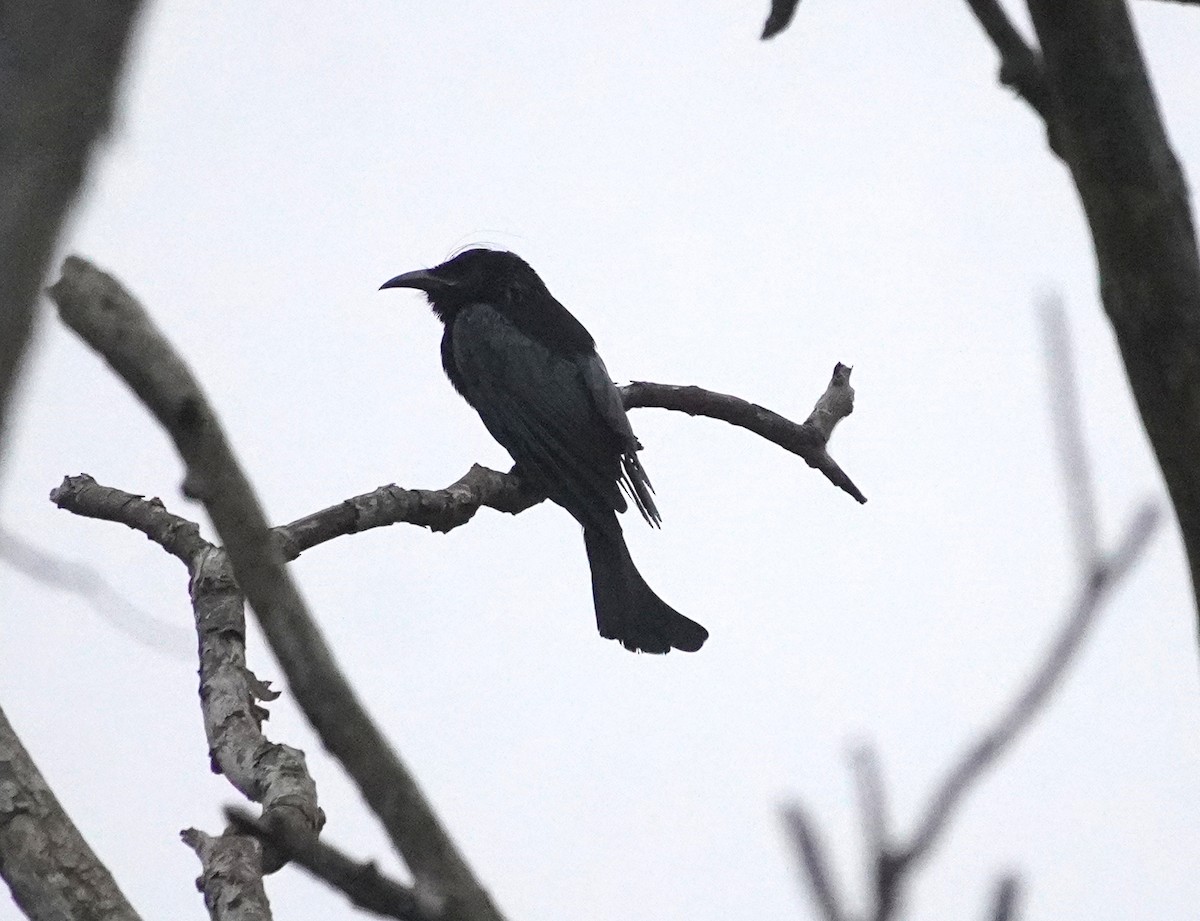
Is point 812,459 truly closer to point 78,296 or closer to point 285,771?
point 285,771

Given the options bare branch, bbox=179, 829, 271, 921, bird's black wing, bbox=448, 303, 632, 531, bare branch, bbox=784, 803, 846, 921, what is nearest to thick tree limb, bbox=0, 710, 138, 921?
bare branch, bbox=179, 829, 271, 921

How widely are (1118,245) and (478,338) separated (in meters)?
5.56

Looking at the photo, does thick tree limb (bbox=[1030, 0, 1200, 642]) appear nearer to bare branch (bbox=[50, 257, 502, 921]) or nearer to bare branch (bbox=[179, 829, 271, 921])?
bare branch (bbox=[50, 257, 502, 921])

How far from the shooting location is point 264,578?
127cm

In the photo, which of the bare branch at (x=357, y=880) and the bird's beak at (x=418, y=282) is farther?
the bird's beak at (x=418, y=282)

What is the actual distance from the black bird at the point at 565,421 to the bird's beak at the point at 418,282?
0.46 ft

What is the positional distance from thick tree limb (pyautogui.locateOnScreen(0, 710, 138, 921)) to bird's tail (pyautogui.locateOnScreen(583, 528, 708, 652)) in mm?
2725

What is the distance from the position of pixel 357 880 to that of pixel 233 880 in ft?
6.18

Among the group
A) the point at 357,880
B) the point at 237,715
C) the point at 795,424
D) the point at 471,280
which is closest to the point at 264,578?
the point at 357,880

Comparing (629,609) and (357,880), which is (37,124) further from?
(629,609)

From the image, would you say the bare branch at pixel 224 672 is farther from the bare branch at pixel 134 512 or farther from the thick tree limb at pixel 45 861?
the thick tree limb at pixel 45 861

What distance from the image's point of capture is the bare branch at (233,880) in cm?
292

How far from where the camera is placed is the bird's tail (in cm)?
581

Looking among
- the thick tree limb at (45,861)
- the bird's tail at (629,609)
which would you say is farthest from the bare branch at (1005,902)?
the bird's tail at (629,609)
